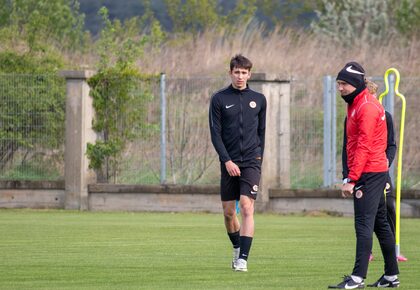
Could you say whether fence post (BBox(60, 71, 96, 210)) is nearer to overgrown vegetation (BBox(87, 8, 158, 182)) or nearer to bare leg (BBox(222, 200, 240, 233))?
overgrown vegetation (BBox(87, 8, 158, 182))

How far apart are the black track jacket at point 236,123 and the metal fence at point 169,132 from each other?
11.0 meters

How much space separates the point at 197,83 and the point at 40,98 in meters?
3.24

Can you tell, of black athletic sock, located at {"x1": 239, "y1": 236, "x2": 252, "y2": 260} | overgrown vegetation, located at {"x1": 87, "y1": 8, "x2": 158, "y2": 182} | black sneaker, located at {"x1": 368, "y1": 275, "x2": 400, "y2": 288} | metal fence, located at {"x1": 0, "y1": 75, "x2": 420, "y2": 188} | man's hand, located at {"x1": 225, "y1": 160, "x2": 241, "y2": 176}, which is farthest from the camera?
overgrown vegetation, located at {"x1": 87, "y1": 8, "x2": 158, "y2": 182}

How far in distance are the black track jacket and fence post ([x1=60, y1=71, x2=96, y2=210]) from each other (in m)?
12.6

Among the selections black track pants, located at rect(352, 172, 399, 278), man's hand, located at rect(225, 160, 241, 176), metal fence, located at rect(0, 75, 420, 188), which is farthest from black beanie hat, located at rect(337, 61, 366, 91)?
metal fence, located at rect(0, 75, 420, 188)

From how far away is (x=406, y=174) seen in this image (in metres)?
24.2

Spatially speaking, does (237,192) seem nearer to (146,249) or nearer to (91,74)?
(146,249)

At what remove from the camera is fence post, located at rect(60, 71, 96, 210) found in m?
25.9

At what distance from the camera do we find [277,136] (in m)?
25.1

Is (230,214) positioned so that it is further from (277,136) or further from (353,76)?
(277,136)

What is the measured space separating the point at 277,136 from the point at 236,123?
11.6 meters

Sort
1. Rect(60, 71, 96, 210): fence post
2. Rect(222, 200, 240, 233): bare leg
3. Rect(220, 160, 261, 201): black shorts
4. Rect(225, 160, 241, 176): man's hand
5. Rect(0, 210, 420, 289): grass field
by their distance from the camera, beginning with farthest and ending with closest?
1. Rect(60, 71, 96, 210): fence post
2. Rect(222, 200, 240, 233): bare leg
3. Rect(220, 160, 261, 201): black shorts
4. Rect(225, 160, 241, 176): man's hand
5. Rect(0, 210, 420, 289): grass field

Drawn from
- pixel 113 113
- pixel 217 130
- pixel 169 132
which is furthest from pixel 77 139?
pixel 217 130

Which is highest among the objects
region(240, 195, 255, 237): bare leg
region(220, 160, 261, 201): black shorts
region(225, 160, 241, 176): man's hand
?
region(225, 160, 241, 176): man's hand
